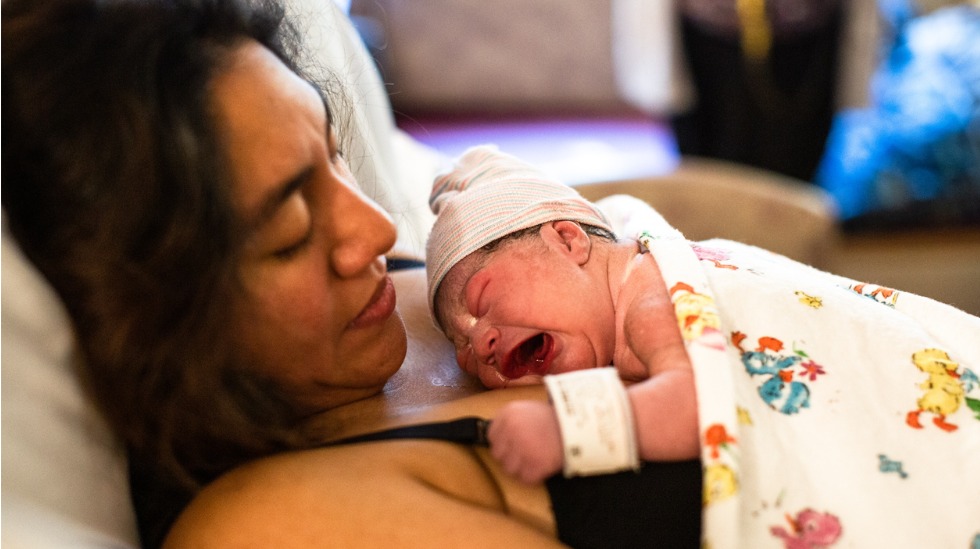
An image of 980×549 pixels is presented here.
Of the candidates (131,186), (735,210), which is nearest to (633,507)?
(131,186)

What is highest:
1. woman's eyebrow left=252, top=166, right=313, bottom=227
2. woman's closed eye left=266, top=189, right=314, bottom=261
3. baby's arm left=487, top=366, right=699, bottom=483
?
woman's eyebrow left=252, top=166, right=313, bottom=227

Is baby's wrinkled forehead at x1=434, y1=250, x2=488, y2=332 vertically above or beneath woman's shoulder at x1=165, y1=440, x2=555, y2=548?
above

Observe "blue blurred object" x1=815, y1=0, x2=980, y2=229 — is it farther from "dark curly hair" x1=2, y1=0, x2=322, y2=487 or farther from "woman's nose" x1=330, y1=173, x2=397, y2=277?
"dark curly hair" x1=2, y1=0, x2=322, y2=487

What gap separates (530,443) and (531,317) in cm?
23

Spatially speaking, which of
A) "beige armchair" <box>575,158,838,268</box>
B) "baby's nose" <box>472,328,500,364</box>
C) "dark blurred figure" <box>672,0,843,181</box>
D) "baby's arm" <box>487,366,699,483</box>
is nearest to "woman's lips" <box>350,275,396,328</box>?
"baby's nose" <box>472,328,500,364</box>

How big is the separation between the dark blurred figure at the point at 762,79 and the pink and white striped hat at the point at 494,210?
78.8 inches

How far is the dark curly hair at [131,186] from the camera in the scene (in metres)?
0.76

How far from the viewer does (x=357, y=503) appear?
79 cm

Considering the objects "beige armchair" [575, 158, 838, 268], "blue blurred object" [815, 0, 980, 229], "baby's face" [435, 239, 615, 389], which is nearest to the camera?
"baby's face" [435, 239, 615, 389]

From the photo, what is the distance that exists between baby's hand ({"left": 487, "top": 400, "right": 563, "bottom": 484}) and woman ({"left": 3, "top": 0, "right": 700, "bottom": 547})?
0.19 feet

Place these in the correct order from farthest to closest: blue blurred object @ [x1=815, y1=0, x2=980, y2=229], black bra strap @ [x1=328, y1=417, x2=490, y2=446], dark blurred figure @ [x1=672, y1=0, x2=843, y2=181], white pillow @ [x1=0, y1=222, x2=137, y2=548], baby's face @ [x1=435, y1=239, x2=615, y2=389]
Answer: blue blurred object @ [x1=815, y1=0, x2=980, y2=229]
dark blurred figure @ [x1=672, y1=0, x2=843, y2=181]
baby's face @ [x1=435, y1=239, x2=615, y2=389]
black bra strap @ [x1=328, y1=417, x2=490, y2=446]
white pillow @ [x1=0, y1=222, x2=137, y2=548]

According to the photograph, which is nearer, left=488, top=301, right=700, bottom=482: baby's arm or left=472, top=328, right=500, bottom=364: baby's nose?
left=488, top=301, right=700, bottom=482: baby's arm

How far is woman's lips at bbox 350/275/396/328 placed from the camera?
3.20ft

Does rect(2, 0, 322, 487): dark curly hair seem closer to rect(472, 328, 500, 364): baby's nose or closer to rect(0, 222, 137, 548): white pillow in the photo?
rect(0, 222, 137, 548): white pillow
